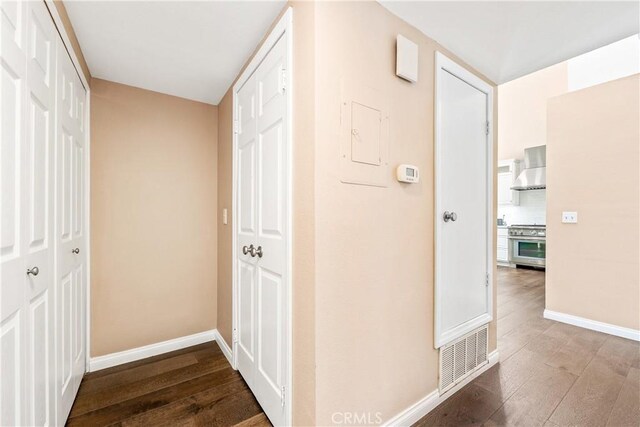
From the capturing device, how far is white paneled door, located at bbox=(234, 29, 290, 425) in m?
1.46

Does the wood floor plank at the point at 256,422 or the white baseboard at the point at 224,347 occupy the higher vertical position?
the white baseboard at the point at 224,347

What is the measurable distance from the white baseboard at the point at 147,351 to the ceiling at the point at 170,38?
218 cm

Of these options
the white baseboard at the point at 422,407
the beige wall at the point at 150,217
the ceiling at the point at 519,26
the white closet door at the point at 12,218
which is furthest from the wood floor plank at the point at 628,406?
the beige wall at the point at 150,217

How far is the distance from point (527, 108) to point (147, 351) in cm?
805

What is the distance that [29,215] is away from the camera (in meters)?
1.12

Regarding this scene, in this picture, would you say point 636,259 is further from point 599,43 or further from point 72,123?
point 72,123

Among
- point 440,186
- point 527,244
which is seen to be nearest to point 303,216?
point 440,186

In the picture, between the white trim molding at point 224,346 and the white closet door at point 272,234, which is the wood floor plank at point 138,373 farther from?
the white closet door at point 272,234

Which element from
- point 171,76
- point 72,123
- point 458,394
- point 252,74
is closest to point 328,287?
point 458,394

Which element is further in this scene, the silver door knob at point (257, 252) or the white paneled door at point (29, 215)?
the silver door knob at point (257, 252)

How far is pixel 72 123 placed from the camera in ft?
5.60

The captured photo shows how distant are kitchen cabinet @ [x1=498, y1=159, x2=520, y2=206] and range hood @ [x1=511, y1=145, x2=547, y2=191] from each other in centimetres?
30

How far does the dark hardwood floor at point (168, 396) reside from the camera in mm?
1616

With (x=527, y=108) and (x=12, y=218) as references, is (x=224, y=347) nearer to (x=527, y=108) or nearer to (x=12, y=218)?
(x=12, y=218)
